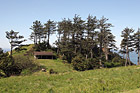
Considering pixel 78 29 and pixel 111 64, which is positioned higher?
pixel 78 29

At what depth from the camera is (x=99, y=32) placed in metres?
52.8

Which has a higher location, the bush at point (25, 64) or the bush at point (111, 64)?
the bush at point (25, 64)

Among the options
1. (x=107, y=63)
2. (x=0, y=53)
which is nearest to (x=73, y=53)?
(x=107, y=63)


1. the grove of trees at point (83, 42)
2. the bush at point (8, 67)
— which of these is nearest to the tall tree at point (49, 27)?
the grove of trees at point (83, 42)

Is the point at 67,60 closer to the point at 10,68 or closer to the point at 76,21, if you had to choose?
the point at 76,21

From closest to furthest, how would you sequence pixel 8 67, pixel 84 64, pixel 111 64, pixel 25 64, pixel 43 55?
pixel 8 67 → pixel 25 64 → pixel 84 64 → pixel 111 64 → pixel 43 55

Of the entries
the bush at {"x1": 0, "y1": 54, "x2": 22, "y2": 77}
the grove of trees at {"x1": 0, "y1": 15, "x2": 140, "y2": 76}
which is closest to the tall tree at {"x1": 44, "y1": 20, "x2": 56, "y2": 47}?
the grove of trees at {"x1": 0, "y1": 15, "x2": 140, "y2": 76}

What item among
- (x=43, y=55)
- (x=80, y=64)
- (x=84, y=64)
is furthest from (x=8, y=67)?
(x=43, y=55)

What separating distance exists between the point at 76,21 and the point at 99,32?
11.9 m

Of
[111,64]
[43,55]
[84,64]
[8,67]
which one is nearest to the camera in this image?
[8,67]

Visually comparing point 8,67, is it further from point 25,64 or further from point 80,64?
point 80,64

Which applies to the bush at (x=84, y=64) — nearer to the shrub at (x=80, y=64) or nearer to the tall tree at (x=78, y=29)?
the shrub at (x=80, y=64)

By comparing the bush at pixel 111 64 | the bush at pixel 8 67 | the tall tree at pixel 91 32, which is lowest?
the bush at pixel 111 64

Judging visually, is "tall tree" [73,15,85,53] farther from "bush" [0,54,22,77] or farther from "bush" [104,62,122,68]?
"bush" [0,54,22,77]
